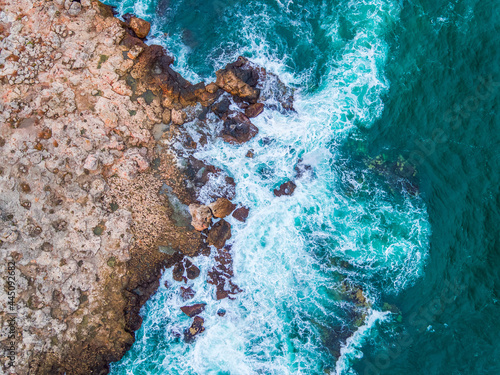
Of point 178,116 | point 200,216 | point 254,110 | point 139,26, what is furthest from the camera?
point 254,110

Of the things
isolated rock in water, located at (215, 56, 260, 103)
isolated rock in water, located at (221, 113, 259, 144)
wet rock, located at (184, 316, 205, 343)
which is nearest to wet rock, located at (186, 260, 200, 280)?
wet rock, located at (184, 316, 205, 343)

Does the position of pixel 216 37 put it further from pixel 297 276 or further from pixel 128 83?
pixel 297 276

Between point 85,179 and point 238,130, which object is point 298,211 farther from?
point 85,179

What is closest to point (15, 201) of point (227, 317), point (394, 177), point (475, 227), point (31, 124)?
point (31, 124)

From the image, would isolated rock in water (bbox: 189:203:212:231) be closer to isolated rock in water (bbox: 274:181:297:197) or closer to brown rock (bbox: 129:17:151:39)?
isolated rock in water (bbox: 274:181:297:197)

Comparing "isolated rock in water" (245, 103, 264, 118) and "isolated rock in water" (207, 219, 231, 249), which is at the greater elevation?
"isolated rock in water" (245, 103, 264, 118)

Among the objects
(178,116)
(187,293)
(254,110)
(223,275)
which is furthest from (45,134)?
(223,275)

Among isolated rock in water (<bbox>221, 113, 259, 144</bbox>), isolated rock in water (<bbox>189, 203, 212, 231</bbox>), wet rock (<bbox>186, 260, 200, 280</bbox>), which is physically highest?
isolated rock in water (<bbox>221, 113, 259, 144</bbox>)
